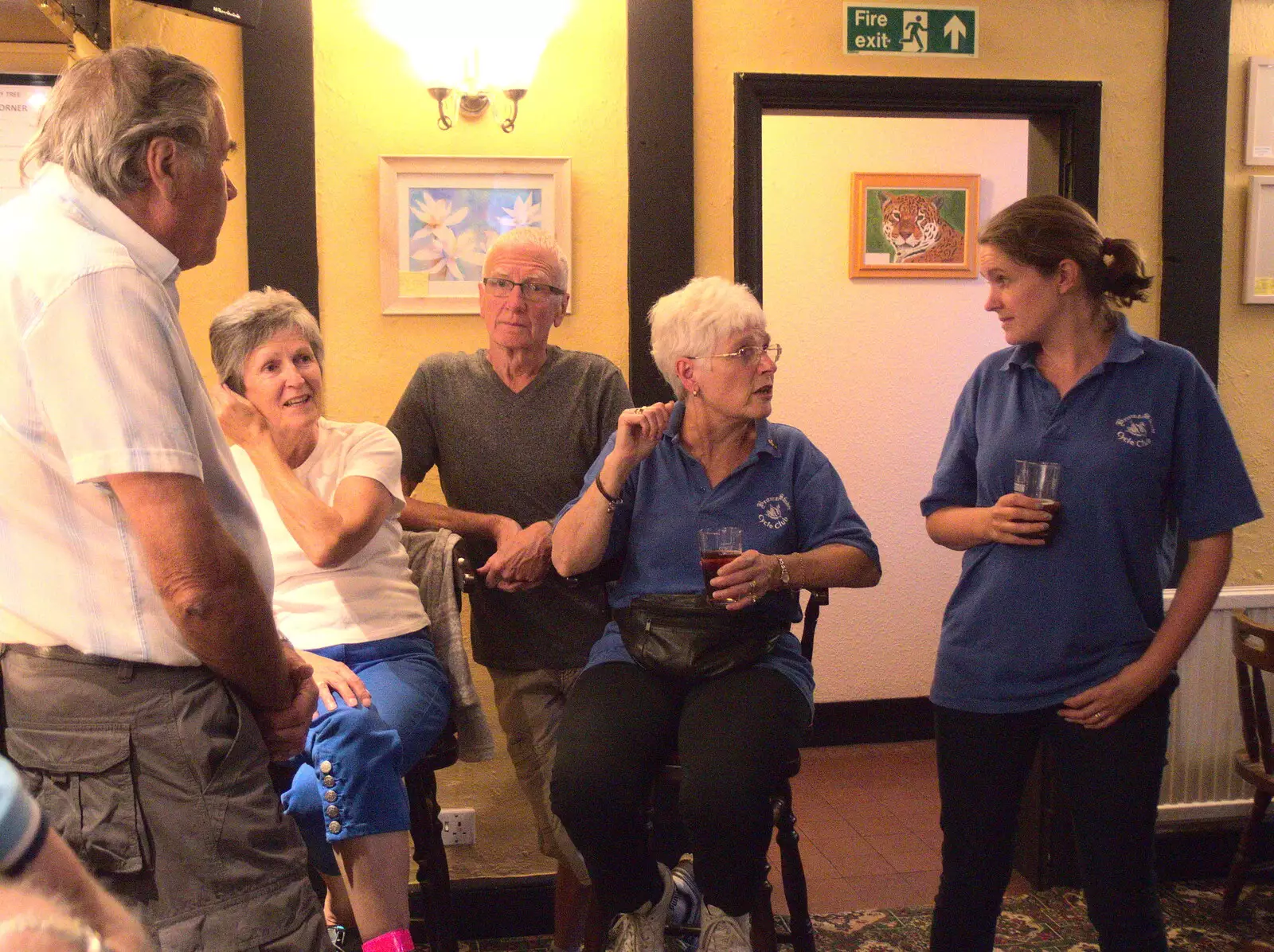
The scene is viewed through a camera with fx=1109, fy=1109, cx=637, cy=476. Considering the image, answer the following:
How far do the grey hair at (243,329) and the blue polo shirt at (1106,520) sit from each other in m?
1.55

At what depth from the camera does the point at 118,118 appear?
1367mm

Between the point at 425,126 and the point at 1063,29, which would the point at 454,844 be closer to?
the point at 425,126

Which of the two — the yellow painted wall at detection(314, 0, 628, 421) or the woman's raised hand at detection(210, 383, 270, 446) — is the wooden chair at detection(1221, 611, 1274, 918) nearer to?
the yellow painted wall at detection(314, 0, 628, 421)

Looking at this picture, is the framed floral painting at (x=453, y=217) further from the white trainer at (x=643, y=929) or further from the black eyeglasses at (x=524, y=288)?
the white trainer at (x=643, y=929)

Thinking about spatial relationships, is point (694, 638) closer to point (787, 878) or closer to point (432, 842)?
point (787, 878)

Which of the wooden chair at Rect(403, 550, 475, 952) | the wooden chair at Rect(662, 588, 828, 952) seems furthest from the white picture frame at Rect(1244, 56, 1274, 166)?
the wooden chair at Rect(403, 550, 475, 952)

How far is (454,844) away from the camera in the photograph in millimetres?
3010

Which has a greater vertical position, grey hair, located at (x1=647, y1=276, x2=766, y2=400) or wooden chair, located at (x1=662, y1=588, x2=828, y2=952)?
grey hair, located at (x1=647, y1=276, x2=766, y2=400)

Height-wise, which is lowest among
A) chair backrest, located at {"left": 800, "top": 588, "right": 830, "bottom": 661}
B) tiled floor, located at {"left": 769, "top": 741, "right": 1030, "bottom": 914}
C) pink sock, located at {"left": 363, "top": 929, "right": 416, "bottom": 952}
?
tiled floor, located at {"left": 769, "top": 741, "right": 1030, "bottom": 914}

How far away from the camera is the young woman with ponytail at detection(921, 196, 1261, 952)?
2031 mm

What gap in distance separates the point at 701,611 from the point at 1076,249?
1.01m

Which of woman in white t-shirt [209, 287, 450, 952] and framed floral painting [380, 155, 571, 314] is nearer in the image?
woman in white t-shirt [209, 287, 450, 952]

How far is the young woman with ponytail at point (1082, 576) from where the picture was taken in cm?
203

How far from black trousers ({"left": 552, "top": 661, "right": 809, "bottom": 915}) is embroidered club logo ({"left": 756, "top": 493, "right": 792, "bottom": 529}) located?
1.01 feet
